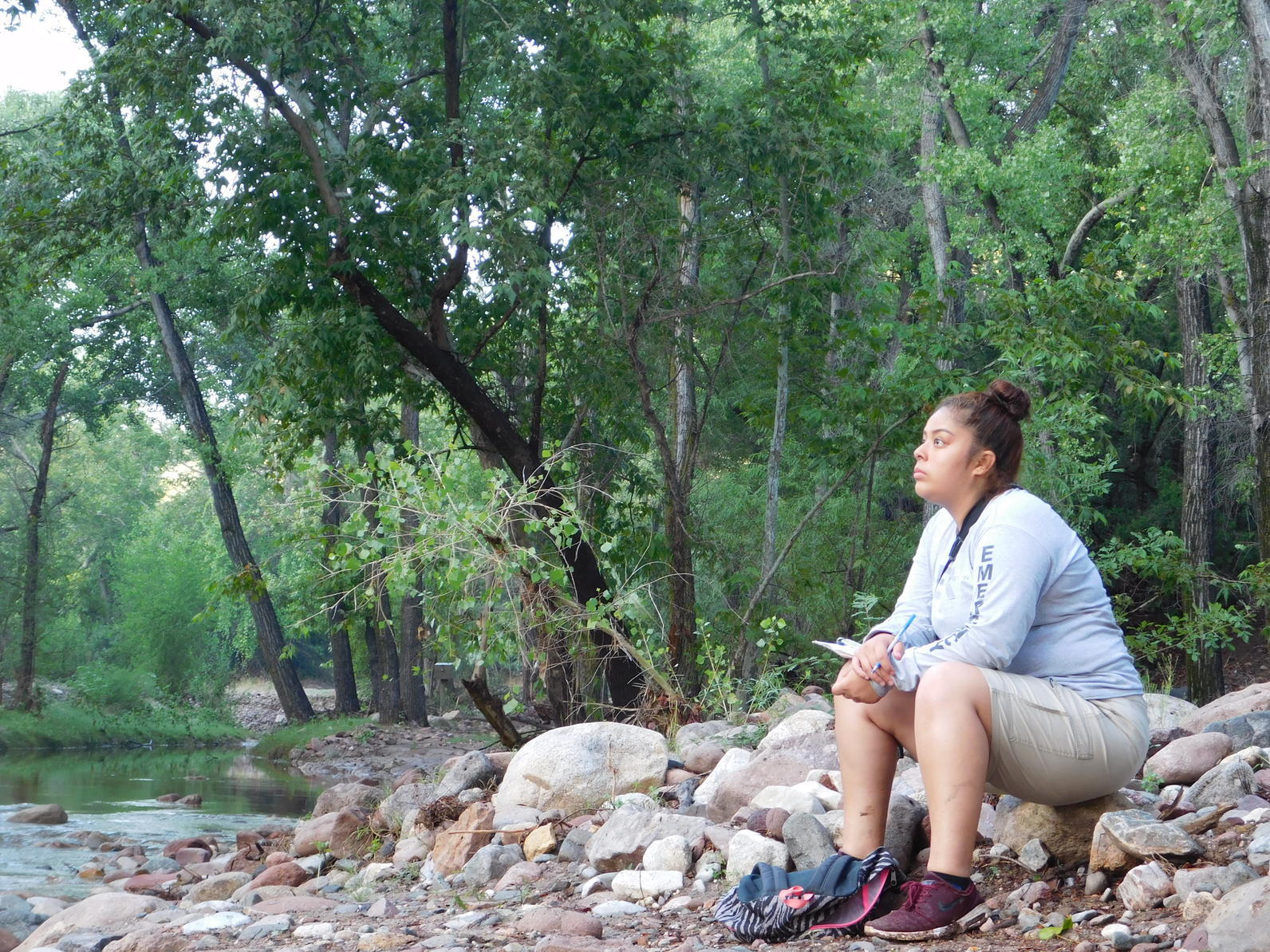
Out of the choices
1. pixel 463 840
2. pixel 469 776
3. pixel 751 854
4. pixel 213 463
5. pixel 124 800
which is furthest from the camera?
pixel 213 463

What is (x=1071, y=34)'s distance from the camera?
14195mm

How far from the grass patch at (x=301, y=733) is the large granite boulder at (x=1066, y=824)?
1561 centimetres

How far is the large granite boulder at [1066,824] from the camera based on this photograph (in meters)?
3.18

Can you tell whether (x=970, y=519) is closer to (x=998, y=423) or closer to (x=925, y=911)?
(x=998, y=423)

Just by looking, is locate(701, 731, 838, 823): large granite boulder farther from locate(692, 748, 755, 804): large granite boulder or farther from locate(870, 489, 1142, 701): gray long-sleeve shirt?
locate(870, 489, 1142, 701): gray long-sleeve shirt

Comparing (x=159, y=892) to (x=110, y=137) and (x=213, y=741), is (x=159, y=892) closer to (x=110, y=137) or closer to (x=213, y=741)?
(x=110, y=137)

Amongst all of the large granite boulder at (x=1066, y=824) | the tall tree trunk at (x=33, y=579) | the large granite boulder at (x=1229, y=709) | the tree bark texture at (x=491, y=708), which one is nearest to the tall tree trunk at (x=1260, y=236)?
the large granite boulder at (x=1229, y=709)

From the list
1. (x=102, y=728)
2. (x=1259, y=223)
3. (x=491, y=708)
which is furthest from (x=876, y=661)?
(x=102, y=728)

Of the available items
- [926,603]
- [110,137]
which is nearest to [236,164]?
[110,137]

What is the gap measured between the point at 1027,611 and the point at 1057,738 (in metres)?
0.33

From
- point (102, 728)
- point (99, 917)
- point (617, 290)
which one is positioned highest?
point (617, 290)

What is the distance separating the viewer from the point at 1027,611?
2811 millimetres

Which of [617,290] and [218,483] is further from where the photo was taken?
[218,483]

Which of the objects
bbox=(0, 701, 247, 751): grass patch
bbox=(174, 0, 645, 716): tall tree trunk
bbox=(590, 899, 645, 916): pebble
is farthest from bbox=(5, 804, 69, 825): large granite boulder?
bbox=(0, 701, 247, 751): grass patch
